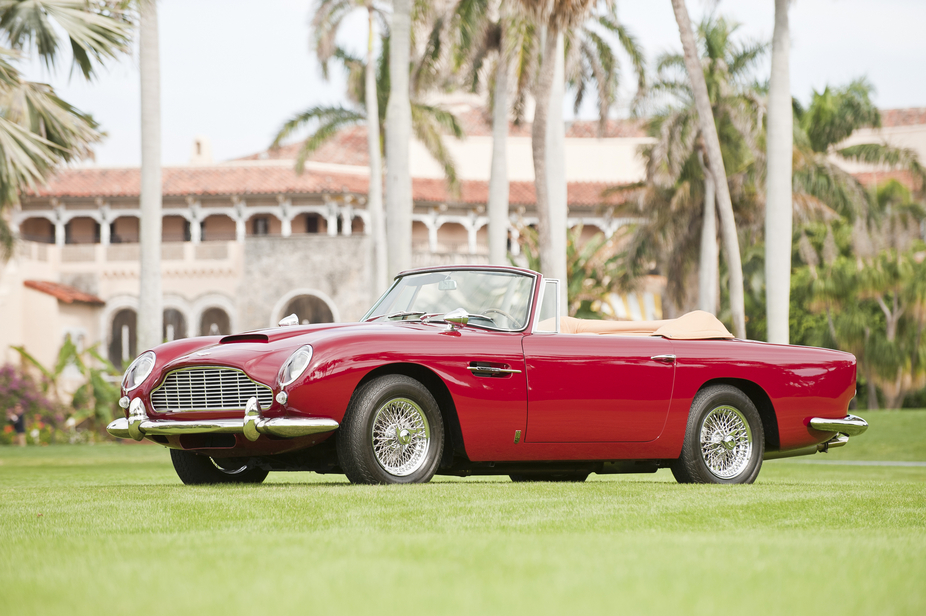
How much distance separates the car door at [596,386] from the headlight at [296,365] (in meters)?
1.44

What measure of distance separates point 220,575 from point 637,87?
24745 mm

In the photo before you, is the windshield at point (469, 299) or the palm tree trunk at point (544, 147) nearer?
the windshield at point (469, 299)

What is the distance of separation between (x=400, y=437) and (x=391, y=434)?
0.22ft

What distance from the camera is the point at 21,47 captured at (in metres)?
16.3

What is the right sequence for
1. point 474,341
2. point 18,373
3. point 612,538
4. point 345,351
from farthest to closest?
point 18,373 < point 474,341 < point 345,351 < point 612,538

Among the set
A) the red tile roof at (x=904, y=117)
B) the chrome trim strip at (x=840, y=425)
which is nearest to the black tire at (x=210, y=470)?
the chrome trim strip at (x=840, y=425)

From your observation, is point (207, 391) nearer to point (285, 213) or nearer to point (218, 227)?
point (285, 213)

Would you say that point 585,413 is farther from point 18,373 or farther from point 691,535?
point 18,373

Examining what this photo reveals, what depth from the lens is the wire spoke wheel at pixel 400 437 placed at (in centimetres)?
702

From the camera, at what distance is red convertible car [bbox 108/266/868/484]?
6.92m

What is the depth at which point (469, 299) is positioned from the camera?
802 cm

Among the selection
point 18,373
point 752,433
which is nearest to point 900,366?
point 18,373

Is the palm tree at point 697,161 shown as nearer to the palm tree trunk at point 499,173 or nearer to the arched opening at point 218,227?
the palm tree trunk at point 499,173

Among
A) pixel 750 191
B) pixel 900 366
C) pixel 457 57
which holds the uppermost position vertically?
pixel 457 57
